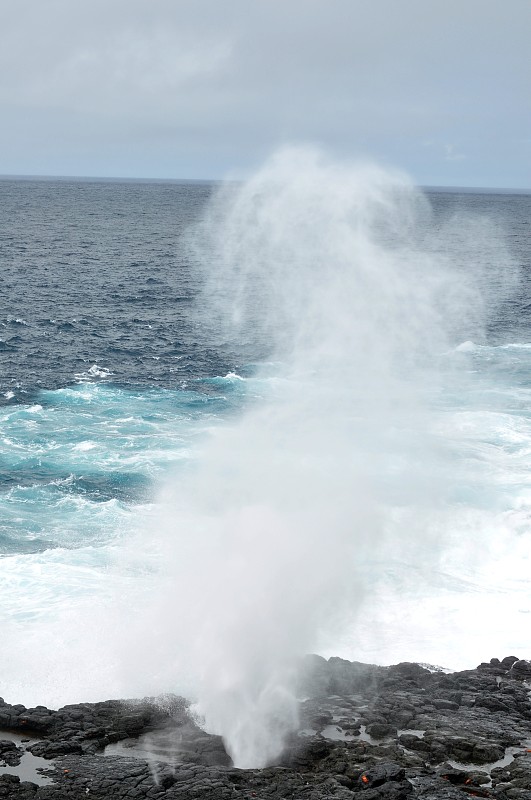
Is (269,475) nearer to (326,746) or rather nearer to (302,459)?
(302,459)

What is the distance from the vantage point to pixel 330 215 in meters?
60.6

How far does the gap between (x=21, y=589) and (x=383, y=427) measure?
29704mm

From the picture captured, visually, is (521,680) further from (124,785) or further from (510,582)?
(124,785)

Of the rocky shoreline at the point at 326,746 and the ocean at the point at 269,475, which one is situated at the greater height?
the ocean at the point at 269,475

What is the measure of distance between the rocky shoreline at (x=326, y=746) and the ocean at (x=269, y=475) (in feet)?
5.85

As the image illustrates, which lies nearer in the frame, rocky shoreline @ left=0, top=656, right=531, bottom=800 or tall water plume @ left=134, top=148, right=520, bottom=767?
rocky shoreline @ left=0, top=656, right=531, bottom=800

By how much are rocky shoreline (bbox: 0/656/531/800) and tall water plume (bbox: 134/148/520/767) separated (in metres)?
1.41

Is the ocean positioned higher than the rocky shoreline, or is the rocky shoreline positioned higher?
the ocean

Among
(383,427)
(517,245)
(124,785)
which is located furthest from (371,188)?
(517,245)

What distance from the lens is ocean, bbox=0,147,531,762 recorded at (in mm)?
36312

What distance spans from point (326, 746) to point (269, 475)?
2383 centimetres

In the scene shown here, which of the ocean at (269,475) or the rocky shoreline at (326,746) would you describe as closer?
the rocky shoreline at (326,746)

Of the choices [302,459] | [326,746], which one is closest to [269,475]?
[302,459]

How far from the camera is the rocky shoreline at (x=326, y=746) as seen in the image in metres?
26.5
